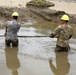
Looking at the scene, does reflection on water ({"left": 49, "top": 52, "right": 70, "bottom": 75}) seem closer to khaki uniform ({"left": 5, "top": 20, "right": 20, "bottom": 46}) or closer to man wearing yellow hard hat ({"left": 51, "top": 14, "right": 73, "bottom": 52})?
man wearing yellow hard hat ({"left": 51, "top": 14, "right": 73, "bottom": 52})

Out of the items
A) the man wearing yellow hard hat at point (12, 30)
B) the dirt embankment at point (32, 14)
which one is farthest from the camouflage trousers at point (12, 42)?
the dirt embankment at point (32, 14)

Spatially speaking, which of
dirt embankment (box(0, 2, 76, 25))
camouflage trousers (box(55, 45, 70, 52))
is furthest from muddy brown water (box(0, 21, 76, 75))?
dirt embankment (box(0, 2, 76, 25))

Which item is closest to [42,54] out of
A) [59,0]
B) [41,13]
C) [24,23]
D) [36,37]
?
[36,37]

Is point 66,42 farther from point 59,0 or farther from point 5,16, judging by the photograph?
point 59,0

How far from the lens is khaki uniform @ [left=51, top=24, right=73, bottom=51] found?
9.72 metres

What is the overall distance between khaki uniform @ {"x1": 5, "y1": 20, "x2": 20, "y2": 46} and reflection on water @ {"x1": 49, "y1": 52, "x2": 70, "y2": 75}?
5.95ft

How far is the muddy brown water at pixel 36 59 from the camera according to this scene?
8.13 meters

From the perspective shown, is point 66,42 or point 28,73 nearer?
point 28,73

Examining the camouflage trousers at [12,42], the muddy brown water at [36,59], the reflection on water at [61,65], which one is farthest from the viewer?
the camouflage trousers at [12,42]

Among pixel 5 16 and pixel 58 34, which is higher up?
pixel 58 34

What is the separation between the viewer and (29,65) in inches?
336

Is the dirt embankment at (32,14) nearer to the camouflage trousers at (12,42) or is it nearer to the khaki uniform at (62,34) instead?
the camouflage trousers at (12,42)

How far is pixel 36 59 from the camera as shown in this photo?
9.17 metres

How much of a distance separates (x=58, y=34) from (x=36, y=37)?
260cm
